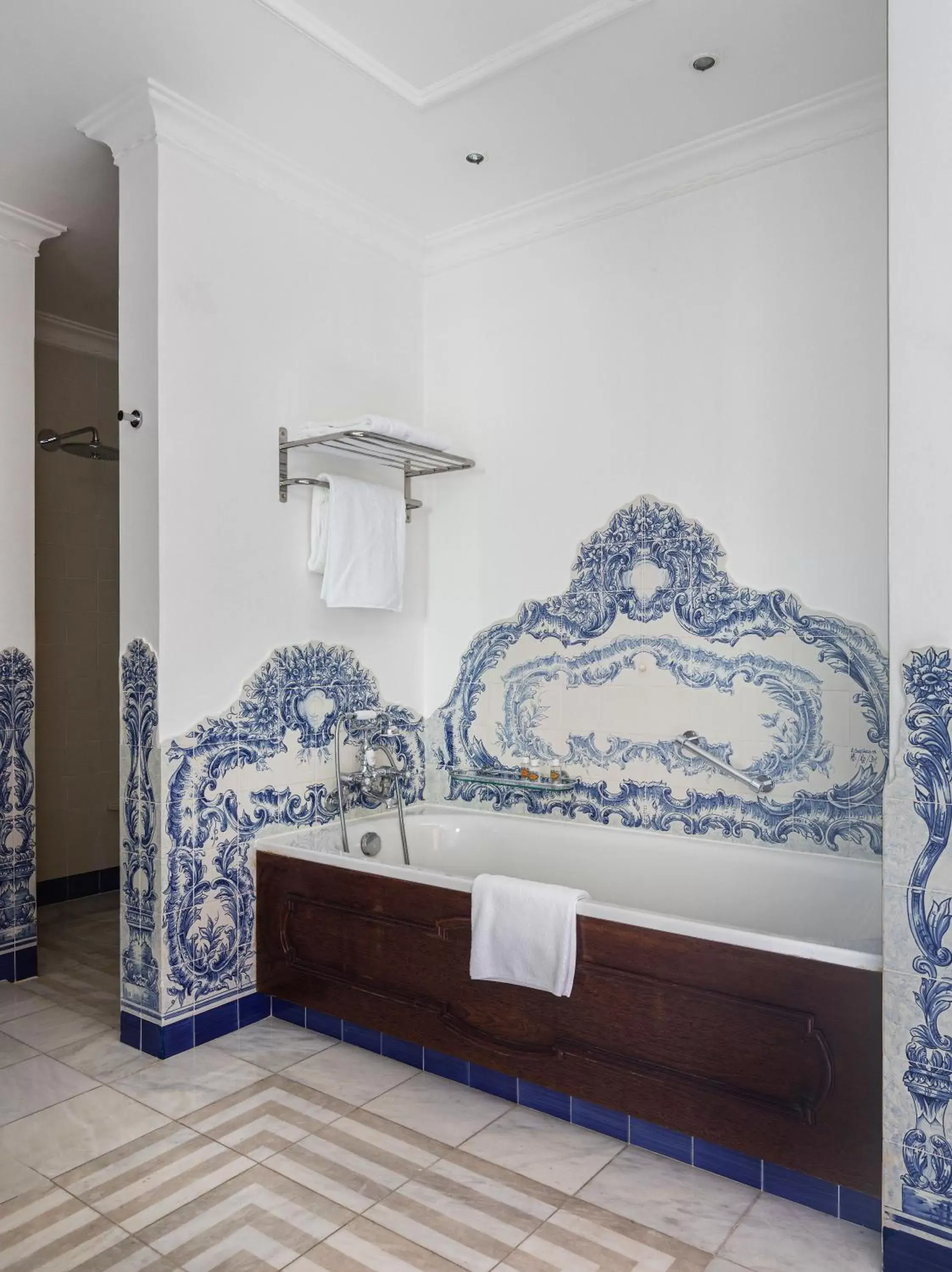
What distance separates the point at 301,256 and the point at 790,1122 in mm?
2861

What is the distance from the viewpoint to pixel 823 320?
8.82ft

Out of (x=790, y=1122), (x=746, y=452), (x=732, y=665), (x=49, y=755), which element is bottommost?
(x=790, y=1122)

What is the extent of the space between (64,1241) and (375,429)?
2.21 meters

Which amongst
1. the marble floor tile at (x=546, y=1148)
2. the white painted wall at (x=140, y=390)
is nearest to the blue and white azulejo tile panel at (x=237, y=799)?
the white painted wall at (x=140, y=390)

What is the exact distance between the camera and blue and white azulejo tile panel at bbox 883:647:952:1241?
171cm

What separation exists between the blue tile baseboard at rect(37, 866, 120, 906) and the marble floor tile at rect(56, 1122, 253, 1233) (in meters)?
2.27

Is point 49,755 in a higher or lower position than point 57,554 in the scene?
lower

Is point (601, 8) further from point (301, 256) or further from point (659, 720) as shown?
point (659, 720)

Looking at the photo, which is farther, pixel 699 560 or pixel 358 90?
pixel 699 560

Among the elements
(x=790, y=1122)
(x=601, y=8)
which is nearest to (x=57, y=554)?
(x=601, y=8)

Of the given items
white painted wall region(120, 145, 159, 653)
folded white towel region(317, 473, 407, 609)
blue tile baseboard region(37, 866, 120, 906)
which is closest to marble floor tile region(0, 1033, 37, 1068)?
white painted wall region(120, 145, 159, 653)

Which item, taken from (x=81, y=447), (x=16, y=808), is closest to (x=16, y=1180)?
(x=16, y=808)

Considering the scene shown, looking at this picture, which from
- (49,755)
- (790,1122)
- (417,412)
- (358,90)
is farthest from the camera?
(49,755)

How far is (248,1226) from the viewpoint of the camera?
73.7 inches
